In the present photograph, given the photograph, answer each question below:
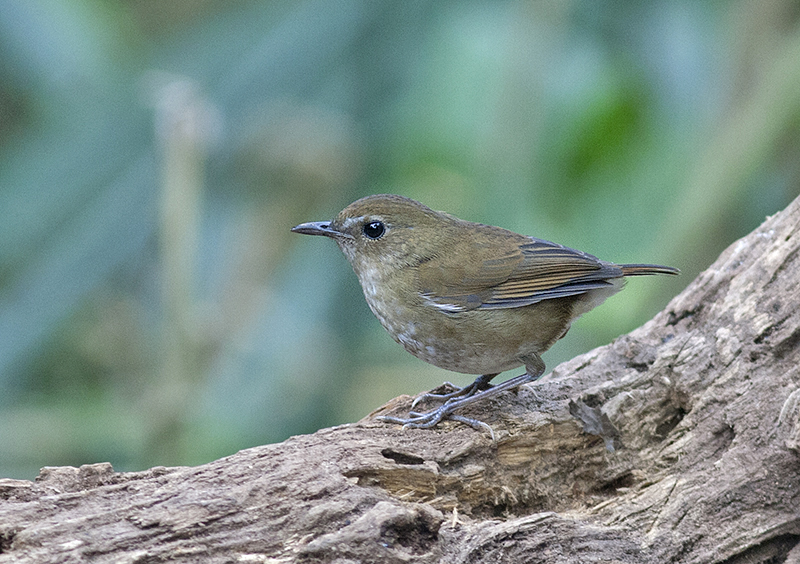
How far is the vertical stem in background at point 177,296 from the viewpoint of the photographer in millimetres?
4734

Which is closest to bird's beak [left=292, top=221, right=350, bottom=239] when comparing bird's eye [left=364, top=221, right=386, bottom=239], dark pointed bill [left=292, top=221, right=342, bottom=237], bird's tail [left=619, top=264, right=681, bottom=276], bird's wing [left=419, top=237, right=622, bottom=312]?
dark pointed bill [left=292, top=221, right=342, bottom=237]

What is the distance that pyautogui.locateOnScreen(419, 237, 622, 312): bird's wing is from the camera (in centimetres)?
391

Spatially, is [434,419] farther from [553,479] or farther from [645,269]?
[645,269]

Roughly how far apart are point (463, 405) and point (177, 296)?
1.83 m

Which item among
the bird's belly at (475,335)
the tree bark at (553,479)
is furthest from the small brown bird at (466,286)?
the tree bark at (553,479)

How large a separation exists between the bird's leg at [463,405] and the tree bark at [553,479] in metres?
0.05

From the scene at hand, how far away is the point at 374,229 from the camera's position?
4156 mm

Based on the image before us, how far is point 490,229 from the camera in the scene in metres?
4.25

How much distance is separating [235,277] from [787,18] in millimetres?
4102

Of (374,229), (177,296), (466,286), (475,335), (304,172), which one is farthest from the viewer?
(304,172)

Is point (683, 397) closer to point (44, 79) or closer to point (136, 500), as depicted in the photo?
point (136, 500)

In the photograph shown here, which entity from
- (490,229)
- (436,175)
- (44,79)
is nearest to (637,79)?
(436,175)

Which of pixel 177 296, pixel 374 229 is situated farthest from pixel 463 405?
pixel 177 296

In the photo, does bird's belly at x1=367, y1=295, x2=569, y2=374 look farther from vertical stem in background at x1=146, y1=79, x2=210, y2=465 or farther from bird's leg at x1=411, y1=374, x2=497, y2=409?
vertical stem in background at x1=146, y1=79, x2=210, y2=465
